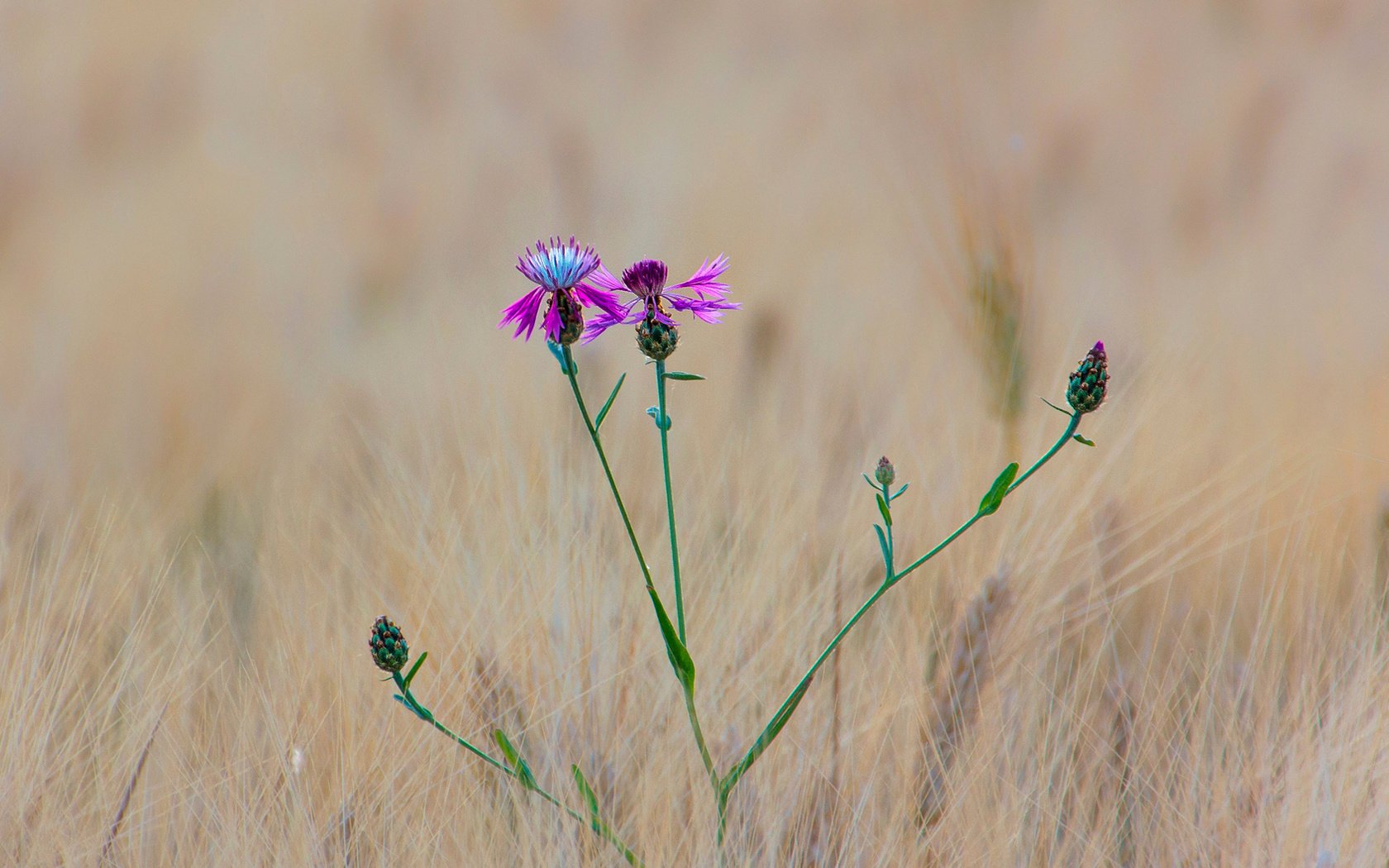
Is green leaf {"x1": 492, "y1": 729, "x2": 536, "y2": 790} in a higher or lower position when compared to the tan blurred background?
lower

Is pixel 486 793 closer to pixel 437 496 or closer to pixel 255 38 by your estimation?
pixel 437 496

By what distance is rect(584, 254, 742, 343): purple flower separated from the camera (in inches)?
22.7

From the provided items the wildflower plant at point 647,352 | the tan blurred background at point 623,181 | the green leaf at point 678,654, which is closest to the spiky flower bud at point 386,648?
the wildflower plant at point 647,352

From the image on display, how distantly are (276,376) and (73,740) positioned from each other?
546 millimetres

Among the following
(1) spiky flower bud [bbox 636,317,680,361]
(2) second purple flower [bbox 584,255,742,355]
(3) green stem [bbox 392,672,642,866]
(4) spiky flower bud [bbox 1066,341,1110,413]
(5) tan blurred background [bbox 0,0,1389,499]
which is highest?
(5) tan blurred background [bbox 0,0,1389,499]

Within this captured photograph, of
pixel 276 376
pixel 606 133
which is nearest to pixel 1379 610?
pixel 276 376

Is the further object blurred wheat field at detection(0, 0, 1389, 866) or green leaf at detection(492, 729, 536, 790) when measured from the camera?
blurred wheat field at detection(0, 0, 1389, 866)

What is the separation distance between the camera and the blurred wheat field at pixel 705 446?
2.49 feet

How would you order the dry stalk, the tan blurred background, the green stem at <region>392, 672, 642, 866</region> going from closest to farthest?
the green stem at <region>392, 672, 642, 866</region>
the dry stalk
the tan blurred background

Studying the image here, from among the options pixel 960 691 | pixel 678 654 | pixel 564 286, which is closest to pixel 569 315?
pixel 564 286

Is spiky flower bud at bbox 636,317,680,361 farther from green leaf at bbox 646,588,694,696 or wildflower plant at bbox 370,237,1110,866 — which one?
green leaf at bbox 646,588,694,696

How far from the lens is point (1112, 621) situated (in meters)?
0.91

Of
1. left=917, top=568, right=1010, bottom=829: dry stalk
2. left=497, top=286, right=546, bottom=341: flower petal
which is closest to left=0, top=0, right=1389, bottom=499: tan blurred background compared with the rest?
left=917, top=568, right=1010, bottom=829: dry stalk

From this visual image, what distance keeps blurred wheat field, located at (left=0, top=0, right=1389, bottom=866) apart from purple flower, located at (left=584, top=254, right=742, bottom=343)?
268mm
